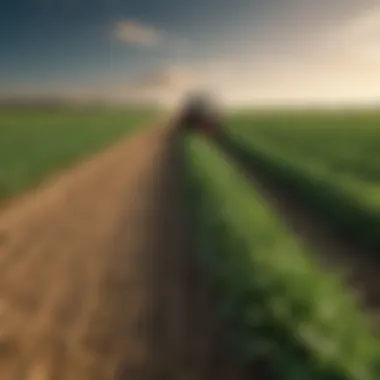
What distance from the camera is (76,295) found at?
525cm

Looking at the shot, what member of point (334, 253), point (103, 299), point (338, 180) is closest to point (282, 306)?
point (103, 299)

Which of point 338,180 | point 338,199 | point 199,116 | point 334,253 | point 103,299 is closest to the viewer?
point 103,299

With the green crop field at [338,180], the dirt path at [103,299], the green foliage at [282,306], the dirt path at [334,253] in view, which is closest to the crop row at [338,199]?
the green crop field at [338,180]

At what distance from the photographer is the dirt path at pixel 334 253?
207 inches

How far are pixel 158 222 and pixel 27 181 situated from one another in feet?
18.9

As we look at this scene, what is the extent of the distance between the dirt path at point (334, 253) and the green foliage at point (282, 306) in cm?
65

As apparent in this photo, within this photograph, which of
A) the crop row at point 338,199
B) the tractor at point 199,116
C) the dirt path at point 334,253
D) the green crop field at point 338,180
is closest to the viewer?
the dirt path at point 334,253

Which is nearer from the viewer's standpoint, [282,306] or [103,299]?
[282,306]

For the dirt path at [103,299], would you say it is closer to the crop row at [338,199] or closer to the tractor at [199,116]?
the crop row at [338,199]

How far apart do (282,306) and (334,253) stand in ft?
9.49

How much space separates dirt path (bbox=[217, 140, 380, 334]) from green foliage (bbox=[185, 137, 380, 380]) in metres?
0.65

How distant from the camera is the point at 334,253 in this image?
6656 mm

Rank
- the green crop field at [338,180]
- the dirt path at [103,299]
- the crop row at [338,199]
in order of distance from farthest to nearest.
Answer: the green crop field at [338,180], the crop row at [338,199], the dirt path at [103,299]

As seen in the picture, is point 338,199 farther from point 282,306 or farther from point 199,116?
point 199,116
